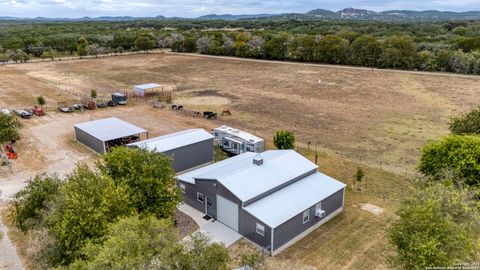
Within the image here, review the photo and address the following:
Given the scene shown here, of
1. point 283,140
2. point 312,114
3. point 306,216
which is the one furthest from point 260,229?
point 312,114

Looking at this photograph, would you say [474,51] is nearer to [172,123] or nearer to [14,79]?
[172,123]

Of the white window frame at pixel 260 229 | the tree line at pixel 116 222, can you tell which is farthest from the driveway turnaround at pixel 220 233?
the tree line at pixel 116 222

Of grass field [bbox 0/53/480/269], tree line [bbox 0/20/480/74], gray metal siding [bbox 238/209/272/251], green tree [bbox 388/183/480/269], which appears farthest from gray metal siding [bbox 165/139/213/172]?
tree line [bbox 0/20/480/74]

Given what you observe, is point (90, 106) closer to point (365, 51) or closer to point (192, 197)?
point (192, 197)

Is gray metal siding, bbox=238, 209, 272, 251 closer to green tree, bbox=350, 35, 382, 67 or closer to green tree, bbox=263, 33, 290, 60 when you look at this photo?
green tree, bbox=350, 35, 382, 67

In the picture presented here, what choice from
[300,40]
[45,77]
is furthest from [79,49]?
[300,40]

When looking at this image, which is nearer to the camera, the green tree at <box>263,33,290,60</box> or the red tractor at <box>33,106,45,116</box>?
the red tractor at <box>33,106,45,116</box>
